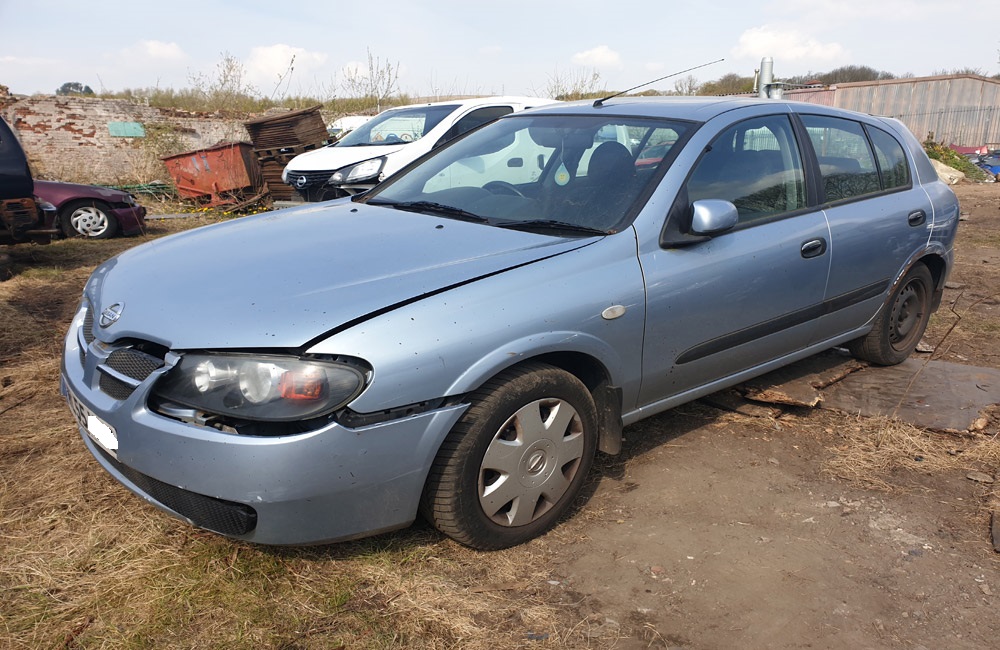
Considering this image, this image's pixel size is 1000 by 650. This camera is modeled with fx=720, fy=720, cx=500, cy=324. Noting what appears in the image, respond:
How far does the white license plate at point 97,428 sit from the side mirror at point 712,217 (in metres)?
2.24

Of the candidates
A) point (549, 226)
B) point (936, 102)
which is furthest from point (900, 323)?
point (936, 102)

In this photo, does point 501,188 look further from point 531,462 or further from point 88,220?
point 88,220

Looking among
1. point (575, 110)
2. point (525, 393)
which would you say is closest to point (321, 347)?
point (525, 393)

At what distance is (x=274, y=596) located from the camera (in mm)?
2320

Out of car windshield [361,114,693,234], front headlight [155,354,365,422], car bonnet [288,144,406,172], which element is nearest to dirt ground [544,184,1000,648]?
front headlight [155,354,365,422]

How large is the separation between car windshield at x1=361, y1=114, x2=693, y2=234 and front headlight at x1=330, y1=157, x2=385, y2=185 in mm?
5110

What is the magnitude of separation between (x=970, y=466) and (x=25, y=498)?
413 centimetres

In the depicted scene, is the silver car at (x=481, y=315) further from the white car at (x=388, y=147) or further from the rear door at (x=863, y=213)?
the white car at (x=388, y=147)

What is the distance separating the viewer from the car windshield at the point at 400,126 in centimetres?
928

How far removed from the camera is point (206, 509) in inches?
86.2

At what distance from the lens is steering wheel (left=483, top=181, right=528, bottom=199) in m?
3.26

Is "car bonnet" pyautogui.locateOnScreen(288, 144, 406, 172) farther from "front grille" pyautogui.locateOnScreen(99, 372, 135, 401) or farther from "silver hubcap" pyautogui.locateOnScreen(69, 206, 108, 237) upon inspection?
"front grille" pyautogui.locateOnScreen(99, 372, 135, 401)

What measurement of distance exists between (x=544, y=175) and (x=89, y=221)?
26.3 ft

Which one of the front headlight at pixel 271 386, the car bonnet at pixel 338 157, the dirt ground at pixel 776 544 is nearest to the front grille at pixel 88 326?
the front headlight at pixel 271 386
